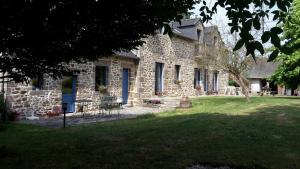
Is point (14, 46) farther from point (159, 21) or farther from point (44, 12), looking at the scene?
point (159, 21)

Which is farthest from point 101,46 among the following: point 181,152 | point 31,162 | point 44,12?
point 181,152

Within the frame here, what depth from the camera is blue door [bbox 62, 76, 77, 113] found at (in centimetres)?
1669

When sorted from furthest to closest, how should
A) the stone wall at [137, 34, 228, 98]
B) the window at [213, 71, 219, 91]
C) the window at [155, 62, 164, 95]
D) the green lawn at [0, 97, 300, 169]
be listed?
the window at [213, 71, 219, 91] < the window at [155, 62, 164, 95] < the stone wall at [137, 34, 228, 98] < the green lawn at [0, 97, 300, 169]

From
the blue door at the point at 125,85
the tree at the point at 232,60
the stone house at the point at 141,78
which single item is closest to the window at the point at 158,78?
the stone house at the point at 141,78

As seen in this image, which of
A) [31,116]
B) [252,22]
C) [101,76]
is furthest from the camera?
[101,76]

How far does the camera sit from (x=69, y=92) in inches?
670

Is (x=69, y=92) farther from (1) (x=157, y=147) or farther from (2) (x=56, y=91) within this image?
(1) (x=157, y=147)

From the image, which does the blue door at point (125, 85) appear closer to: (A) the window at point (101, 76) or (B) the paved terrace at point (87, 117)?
(B) the paved terrace at point (87, 117)

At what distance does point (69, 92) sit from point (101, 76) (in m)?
2.71

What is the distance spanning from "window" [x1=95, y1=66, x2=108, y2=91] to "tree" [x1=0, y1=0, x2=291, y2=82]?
43.7 ft

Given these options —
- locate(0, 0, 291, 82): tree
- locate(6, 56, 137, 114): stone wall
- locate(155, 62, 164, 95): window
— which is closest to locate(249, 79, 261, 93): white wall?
locate(155, 62, 164, 95): window

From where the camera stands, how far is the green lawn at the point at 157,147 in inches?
253

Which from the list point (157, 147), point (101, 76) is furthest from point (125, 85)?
point (157, 147)

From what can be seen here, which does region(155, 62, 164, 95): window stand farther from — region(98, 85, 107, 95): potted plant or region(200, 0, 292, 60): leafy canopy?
region(200, 0, 292, 60): leafy canopy
